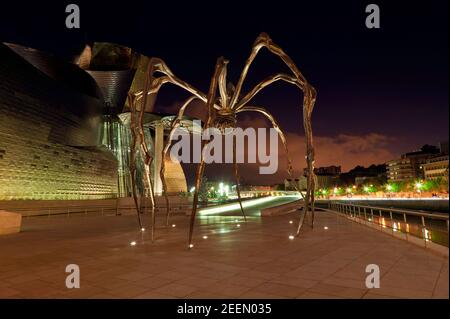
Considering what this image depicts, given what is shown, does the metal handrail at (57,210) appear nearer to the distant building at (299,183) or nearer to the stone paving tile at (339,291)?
the distant building at (299,183)

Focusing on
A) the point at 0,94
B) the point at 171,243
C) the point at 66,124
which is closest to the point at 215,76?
the point at 171,243

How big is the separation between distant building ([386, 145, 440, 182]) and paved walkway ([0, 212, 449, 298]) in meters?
136

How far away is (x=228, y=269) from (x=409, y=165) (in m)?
150

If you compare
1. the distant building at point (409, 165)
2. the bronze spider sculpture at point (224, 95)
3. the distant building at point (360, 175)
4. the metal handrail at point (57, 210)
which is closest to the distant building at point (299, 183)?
the bronze spider sculpture at point (224, 95)

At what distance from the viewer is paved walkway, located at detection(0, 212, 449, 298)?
3695 millimetres

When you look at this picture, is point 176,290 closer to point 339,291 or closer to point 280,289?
point 280,289

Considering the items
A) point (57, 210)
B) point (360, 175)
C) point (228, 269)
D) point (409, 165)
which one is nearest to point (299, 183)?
point (57, 210)

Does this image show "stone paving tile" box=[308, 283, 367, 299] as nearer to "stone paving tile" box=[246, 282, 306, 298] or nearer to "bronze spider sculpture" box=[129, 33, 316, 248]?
"stone paving tile" box=[246, 282, 306, 298]

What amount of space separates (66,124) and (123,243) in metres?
27.5

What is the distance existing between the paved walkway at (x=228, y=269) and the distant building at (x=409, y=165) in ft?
446

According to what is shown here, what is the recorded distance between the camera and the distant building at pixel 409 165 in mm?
122062

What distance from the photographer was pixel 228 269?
4.85 m

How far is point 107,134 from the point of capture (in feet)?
134
